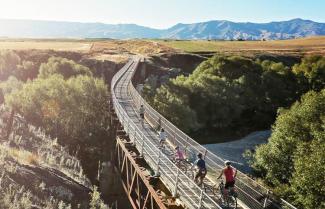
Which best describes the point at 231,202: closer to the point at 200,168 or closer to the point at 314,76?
the point at 200,168

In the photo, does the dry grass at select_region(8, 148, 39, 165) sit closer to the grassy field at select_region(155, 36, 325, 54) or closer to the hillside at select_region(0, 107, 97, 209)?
the hillside at select_region(0, 107, 97, 209)

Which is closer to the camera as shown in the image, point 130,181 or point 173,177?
point 173,177

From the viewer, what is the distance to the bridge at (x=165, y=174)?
66.0 feet

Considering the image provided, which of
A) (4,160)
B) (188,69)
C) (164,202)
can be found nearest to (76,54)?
(188,69)

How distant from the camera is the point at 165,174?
922 inches

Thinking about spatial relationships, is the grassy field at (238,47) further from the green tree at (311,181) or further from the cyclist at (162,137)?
the green tree at (311,181)

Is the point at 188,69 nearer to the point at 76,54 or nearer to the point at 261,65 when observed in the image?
the point at 261,65

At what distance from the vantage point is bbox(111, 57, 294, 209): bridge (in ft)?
66.0

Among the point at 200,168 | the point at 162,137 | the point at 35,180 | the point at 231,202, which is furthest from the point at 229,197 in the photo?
the point at 35,180

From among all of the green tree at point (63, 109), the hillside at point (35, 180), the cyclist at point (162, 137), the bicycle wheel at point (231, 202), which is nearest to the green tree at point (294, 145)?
the cyclist at point (162, 137)

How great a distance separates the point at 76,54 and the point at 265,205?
89.7 metres

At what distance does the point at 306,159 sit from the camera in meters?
30.2

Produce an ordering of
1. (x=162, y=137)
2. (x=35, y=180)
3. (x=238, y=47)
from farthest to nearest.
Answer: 1. (x=238, y=47)
2. (x=162, y=137)
3. (x=35, y=180)

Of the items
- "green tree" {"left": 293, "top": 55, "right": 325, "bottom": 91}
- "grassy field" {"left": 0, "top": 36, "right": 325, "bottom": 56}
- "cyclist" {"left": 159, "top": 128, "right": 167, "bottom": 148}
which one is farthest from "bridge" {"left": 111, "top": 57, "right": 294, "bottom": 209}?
"grassy field" {"left": 0, "top": 36, "right": 325, "bottom": 56}
